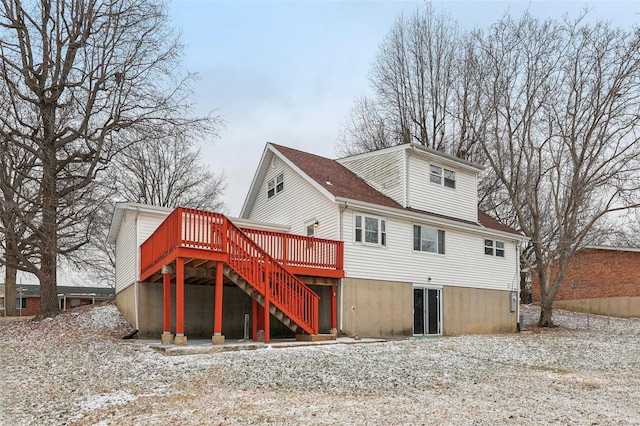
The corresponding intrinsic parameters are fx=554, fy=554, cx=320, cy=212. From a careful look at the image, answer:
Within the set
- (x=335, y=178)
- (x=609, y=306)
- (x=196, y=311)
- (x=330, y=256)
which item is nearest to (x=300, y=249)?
(x=330, y=256)

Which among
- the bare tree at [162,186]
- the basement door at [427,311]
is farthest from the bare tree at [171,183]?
the basement door at [427,311]

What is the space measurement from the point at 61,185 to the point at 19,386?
16.0m

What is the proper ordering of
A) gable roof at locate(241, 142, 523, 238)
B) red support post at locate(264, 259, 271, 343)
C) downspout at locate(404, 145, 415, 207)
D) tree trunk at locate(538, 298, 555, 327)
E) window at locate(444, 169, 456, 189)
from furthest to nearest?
tree trunk at locate(538, 298, 555, 327)
window at locate(444, 169, 456, 189)
downspout at locate(404, 145, 415, 207)
gable roof at locate(241, 142, 523, 238)
red support post at locate(264, 259, 271, 343)

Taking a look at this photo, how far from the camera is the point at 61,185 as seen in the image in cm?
2338

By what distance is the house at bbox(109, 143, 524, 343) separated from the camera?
47.5ft

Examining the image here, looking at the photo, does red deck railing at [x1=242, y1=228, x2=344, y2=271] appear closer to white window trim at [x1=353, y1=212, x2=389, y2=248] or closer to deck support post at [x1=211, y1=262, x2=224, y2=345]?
white window trim at [x1=353, y1=212, x2=389, y2=248]

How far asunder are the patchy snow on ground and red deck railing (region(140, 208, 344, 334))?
196 cm

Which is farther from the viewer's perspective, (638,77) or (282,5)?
(638,77)

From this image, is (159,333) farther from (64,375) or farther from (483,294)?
(483,294)

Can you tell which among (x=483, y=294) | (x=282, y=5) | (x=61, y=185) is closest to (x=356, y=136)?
(x=483, y=294)

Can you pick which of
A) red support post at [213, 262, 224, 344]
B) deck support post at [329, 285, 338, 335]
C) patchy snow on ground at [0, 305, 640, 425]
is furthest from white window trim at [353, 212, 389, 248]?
red support post at [213, 262, 224, 344]

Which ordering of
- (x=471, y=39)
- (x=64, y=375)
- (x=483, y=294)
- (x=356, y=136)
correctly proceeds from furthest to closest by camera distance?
(x=356, y=136), (x=471, y=39), (x=483, y=294), (x=64, y=375)

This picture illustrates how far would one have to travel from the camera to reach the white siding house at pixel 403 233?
18500 millimetres

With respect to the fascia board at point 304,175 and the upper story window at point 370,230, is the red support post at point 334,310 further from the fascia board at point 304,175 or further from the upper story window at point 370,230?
the fascia board at point 304,175
